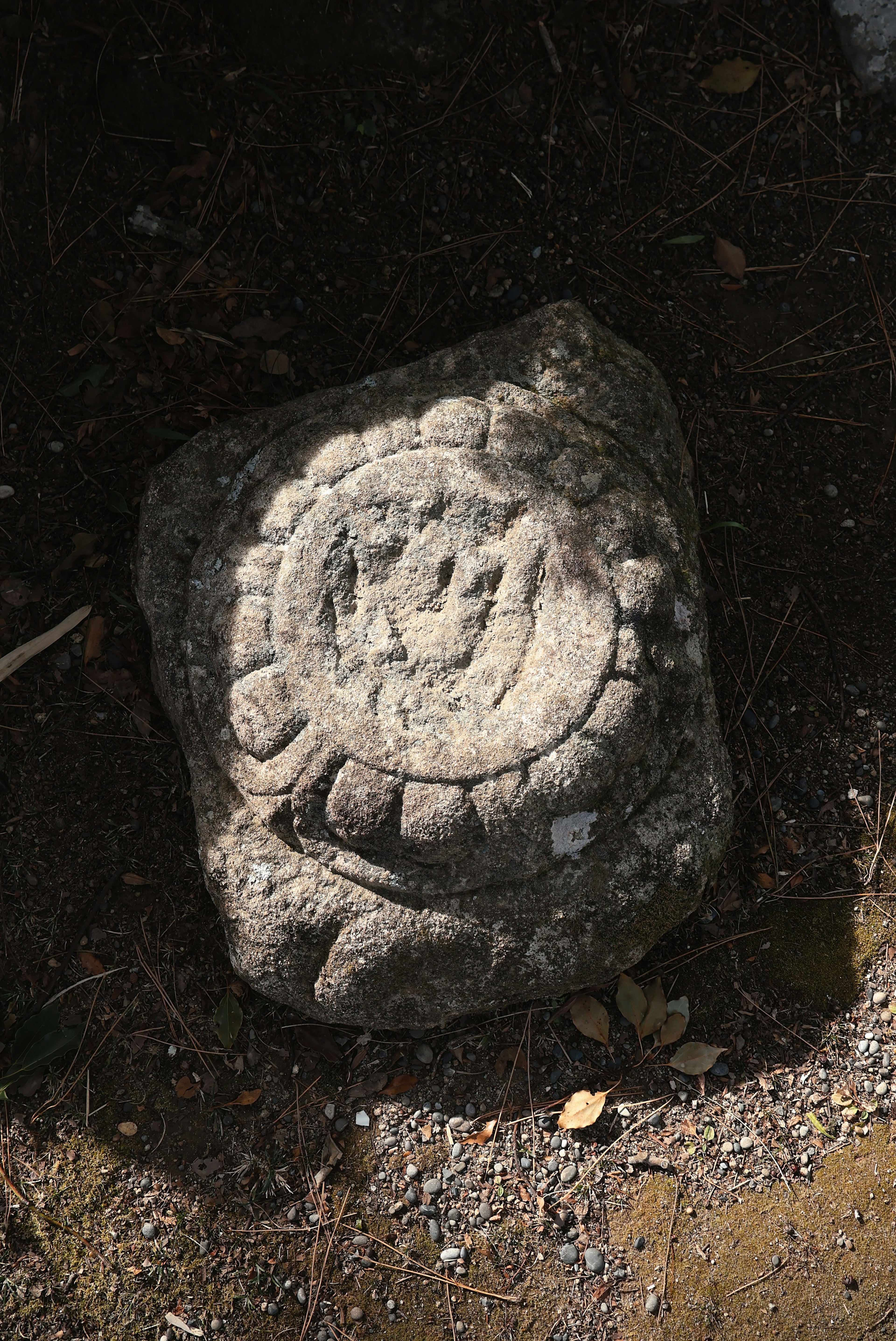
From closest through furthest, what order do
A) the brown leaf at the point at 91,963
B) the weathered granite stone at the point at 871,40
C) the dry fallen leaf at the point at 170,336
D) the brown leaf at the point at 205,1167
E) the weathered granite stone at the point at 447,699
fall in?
the weathered granite stone at the point at 447,699 < the brown leaf at the point at 205,1167 < the brown leaf at the point at 91,963 < the dry fallen leaf at the point at 170,336 < the weathered granite stone at the point at 871,40

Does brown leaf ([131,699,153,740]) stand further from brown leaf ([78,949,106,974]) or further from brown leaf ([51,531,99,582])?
brown leaf ([78,949,106,974])

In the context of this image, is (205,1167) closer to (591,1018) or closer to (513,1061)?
(513,1061)

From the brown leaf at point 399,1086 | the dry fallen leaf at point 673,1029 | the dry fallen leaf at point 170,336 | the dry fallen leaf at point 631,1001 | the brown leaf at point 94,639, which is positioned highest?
the dry fallen leaf at point 170,336

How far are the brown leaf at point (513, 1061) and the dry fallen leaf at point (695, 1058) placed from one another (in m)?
0.44

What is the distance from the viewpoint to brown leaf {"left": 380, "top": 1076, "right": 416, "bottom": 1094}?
9.27 feet

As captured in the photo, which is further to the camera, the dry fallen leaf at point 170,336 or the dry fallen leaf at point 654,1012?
the dry fallen leaf at point 170,336

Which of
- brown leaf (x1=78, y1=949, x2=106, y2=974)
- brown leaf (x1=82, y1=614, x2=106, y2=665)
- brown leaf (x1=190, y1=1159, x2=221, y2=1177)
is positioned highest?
brown leaf (x1=82, y1=614, x2=106, y2=665)

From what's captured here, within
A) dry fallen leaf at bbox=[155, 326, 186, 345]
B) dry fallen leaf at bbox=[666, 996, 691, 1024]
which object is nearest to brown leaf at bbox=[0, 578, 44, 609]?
dry fallen leaf at bbox=[155, 326, 186, 345]

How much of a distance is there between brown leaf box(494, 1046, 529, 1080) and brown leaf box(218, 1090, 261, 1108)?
0.73 metres

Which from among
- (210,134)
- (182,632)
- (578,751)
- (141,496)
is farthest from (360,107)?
(578,751)

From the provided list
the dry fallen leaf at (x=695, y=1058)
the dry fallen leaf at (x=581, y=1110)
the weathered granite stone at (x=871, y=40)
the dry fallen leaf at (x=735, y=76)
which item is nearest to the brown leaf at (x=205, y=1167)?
the dry fallen leaf at (x=581, y=1110)

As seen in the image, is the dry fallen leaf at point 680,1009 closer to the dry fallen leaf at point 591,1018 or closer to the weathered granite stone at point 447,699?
the dry fallen leaf at point 591,1018

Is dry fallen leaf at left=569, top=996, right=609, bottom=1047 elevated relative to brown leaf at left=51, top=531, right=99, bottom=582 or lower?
lower

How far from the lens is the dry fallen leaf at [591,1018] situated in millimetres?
2814
